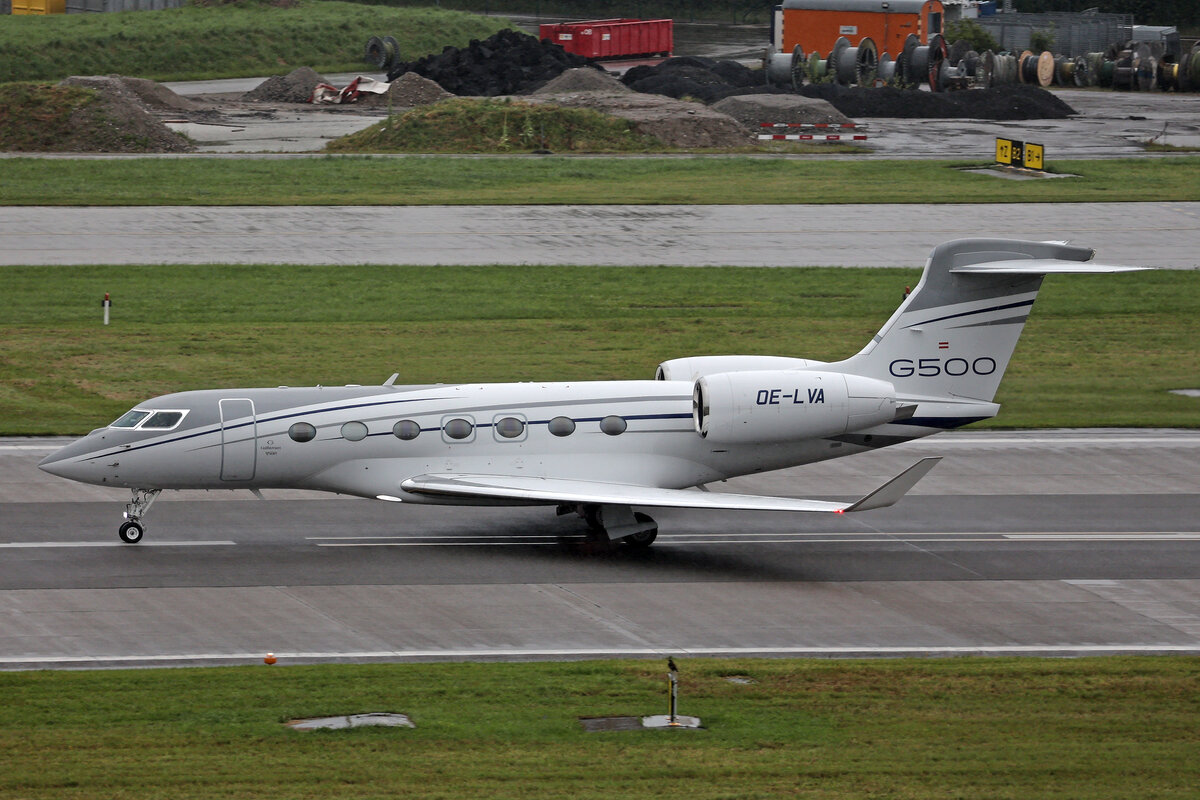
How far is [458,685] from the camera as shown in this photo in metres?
20.2

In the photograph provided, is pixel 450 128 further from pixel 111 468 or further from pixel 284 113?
pixel 111 468

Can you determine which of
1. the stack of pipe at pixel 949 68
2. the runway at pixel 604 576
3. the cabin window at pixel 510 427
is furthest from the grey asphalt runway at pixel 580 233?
the stack of pipe at pixel 949 68

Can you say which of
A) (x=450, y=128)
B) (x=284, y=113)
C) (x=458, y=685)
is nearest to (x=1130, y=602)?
(x=458, y=685)

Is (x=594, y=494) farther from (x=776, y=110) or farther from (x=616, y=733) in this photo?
(x=776, y=110)

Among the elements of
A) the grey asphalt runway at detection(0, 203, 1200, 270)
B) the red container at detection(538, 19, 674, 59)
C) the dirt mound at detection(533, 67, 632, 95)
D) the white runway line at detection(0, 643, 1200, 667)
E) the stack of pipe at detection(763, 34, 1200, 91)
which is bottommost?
the white runway line at detection(0, 643, 1200, 667)

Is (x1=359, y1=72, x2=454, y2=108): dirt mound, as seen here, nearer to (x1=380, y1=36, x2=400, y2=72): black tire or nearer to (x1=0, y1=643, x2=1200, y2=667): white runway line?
(x1=380, y1=36, x2=400, y2=72): black tire

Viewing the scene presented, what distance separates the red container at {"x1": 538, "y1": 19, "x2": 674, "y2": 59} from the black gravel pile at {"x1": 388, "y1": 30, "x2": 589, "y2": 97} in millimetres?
14019

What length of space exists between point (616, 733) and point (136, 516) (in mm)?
11716

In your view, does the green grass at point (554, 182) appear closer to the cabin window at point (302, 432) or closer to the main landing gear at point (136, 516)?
the main landing gear at point (136, 516)

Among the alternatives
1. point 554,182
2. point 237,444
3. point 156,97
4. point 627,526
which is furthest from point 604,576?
point 156,97

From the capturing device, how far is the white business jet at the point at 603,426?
25859 mm

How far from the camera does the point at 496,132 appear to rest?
246 feet

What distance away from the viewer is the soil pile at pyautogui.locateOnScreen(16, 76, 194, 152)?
2849 inches

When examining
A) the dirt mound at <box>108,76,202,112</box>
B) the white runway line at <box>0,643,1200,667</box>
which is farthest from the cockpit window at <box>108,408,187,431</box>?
the dirt mound at <box>108,76,202,112</box>
